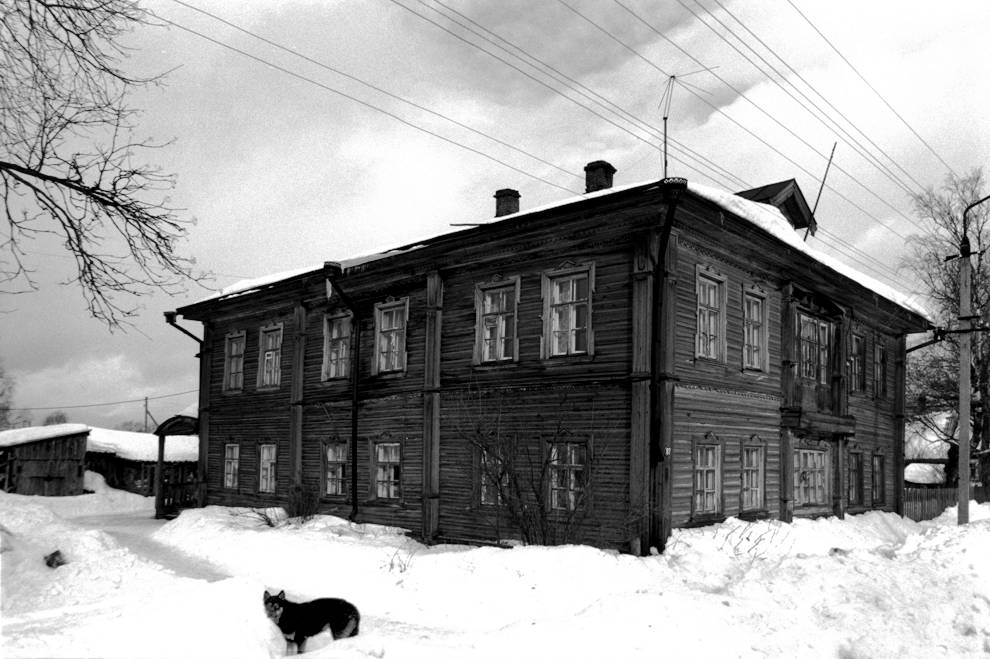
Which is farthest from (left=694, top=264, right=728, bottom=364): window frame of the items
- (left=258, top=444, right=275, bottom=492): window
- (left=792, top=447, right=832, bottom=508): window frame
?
(left=258, top=444, right=275, bottom=492): window

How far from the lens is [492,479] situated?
48.9 ft

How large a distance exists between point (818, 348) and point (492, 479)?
401 inches

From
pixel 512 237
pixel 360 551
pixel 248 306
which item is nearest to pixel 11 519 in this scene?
pixel 360 551

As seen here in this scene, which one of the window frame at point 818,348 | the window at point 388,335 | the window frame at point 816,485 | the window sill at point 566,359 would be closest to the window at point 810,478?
the window frame at point 816,485

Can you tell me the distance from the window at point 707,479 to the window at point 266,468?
13140 millimetres

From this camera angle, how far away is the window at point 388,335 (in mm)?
19938

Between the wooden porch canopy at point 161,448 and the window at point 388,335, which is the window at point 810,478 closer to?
the window at point 388,335

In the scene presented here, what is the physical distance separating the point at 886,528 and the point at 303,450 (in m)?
16.3

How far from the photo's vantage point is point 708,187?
15.1 meters

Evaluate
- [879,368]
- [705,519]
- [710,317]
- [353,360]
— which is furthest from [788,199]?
[353,360]

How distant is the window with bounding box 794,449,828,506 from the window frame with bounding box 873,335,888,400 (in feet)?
15.6

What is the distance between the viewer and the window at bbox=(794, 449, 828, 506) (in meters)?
19.7

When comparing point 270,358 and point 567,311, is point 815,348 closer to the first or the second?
point 567,311

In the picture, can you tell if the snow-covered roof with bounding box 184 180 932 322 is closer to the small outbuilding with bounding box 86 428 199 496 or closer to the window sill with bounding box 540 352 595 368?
the window sill with bounding box 540 352 595 368
